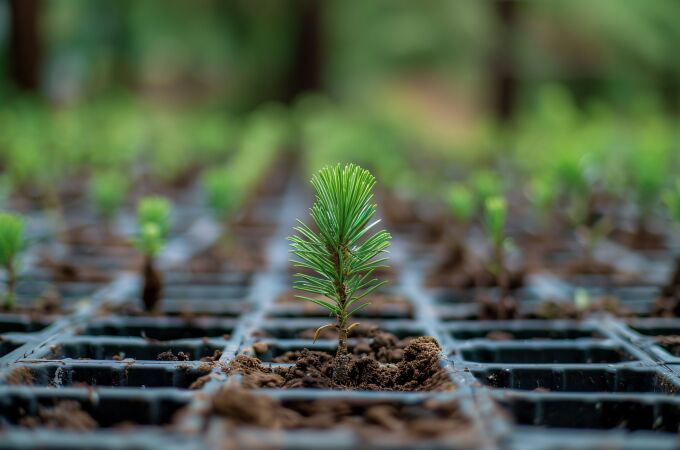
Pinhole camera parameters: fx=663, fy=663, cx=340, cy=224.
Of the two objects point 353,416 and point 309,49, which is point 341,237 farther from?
point 309,49

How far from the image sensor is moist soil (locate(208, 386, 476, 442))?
870 mm

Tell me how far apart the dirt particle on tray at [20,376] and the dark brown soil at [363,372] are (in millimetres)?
343

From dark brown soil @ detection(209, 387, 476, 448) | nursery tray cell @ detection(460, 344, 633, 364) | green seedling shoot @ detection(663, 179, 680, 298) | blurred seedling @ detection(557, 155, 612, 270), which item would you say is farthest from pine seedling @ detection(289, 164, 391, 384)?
blurred seedling @ detection(557, 155, 612, 270)

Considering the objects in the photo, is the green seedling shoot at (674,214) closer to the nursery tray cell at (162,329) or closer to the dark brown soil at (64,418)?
the nursery tray cell at (162,329)

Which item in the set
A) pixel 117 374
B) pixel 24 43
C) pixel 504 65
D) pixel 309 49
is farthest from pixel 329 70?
A: pixel 117 374

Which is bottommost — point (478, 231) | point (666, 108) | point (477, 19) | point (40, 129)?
point (478, 231)

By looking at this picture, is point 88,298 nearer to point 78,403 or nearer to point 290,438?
point 78,403

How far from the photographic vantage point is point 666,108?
8766mm

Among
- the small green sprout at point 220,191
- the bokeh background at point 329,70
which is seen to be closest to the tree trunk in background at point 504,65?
the bokeh background at point 329,70

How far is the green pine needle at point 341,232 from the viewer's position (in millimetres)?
1102

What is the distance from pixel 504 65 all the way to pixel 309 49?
7.59 ft

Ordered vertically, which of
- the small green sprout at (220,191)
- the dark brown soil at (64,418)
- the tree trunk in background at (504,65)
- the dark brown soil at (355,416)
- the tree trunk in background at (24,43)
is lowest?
the dark brown soil at (64,418)

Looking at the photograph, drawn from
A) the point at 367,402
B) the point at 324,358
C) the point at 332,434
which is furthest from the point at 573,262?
the point at 332,434

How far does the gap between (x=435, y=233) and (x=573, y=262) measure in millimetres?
594
